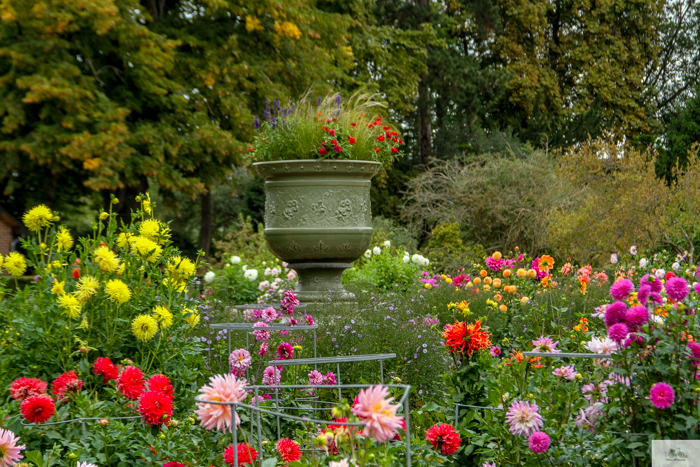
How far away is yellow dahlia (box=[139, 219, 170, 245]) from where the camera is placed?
318 cm

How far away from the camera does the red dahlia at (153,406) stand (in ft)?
7.61

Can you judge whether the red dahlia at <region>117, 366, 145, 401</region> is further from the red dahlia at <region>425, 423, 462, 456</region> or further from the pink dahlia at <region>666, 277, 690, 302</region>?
the pink dahlia at <region>666, 277, 690, 302</region>

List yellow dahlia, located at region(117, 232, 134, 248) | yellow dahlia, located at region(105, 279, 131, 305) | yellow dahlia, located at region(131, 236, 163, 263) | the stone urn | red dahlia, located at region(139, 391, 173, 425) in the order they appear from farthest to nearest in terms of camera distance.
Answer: the stone urn → yellow dahlia, located at region(117, 232, 134, 248) → yellow dahlia, located at region(131, 236, 163, 263) → yellow dahlia, located at region(105, 279, 131, 305) → red dahlia, located at region(139, 391, 173, 425)

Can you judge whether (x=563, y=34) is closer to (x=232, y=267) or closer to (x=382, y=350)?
(x=232, y=267)

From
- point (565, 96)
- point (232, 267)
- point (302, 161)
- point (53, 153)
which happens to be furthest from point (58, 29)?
point (565, 96)

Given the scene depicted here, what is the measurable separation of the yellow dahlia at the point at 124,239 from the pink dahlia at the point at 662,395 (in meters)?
2.35

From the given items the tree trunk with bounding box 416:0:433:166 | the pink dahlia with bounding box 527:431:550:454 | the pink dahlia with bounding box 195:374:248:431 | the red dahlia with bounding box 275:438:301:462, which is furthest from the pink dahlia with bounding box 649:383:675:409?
the tree trunk with bounding box 416:0:433:166

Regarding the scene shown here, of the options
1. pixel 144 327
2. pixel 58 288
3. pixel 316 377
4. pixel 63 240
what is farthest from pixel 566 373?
pixel 63 240

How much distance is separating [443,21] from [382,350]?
16.9 meters

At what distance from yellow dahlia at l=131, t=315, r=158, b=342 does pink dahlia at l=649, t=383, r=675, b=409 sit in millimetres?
1877

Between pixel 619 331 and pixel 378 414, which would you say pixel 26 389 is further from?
pixel 619 331

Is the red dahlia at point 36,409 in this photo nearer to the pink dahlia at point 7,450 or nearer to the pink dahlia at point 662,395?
the pink dahlia at point 7,450

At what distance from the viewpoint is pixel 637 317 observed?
75.8 inches

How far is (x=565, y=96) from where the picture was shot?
2427cm
